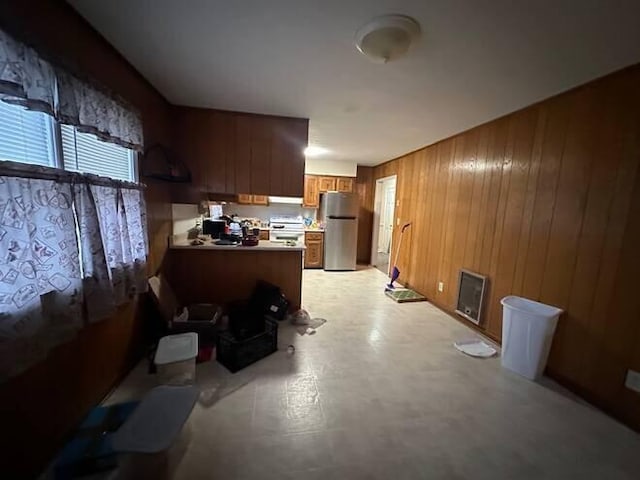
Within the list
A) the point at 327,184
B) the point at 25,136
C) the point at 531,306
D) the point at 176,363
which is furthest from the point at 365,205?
the point at 25,136

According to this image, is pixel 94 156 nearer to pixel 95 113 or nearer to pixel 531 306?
pixel 95 113

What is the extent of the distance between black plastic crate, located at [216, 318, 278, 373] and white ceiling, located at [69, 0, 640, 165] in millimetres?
2188

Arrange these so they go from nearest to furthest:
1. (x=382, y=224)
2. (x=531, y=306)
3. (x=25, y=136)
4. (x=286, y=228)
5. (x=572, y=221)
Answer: (x=25, y=136) → (x=572, y=221) → (x=531, y=306) → (x=286, y=228) → (x=382, y=224)

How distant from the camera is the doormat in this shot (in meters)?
4.21

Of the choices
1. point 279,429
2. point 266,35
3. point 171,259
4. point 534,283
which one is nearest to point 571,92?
point 534,283

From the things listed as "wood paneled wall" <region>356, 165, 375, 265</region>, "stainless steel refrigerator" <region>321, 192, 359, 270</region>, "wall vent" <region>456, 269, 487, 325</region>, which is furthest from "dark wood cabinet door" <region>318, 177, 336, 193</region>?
"wall vent" <region>456, 269, 487, 325</region>

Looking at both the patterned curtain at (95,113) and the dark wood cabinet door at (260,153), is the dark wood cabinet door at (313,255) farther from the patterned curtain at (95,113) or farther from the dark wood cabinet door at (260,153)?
the patterned curtain at (95,113)

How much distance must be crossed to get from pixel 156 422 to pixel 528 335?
277 cm

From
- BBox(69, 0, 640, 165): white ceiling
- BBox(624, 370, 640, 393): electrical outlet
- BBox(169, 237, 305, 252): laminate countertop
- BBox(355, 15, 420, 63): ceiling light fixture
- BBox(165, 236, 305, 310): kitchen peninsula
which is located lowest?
BBox(624, 370, 640, 393): electrical outlet

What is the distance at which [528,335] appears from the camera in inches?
91.8

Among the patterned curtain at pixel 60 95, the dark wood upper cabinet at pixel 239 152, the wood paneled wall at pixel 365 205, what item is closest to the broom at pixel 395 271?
the wood paneled wall at pixel 365 205

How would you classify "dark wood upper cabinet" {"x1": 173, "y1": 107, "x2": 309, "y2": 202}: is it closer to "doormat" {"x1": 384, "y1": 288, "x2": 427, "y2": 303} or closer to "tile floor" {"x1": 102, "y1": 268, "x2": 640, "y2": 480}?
"tile floor" {"x1": 102, "y1": 268, "x2": 640, "y2": 480}

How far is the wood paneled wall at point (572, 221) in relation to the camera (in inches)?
74.5

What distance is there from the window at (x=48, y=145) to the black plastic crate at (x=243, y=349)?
61.3 inches
